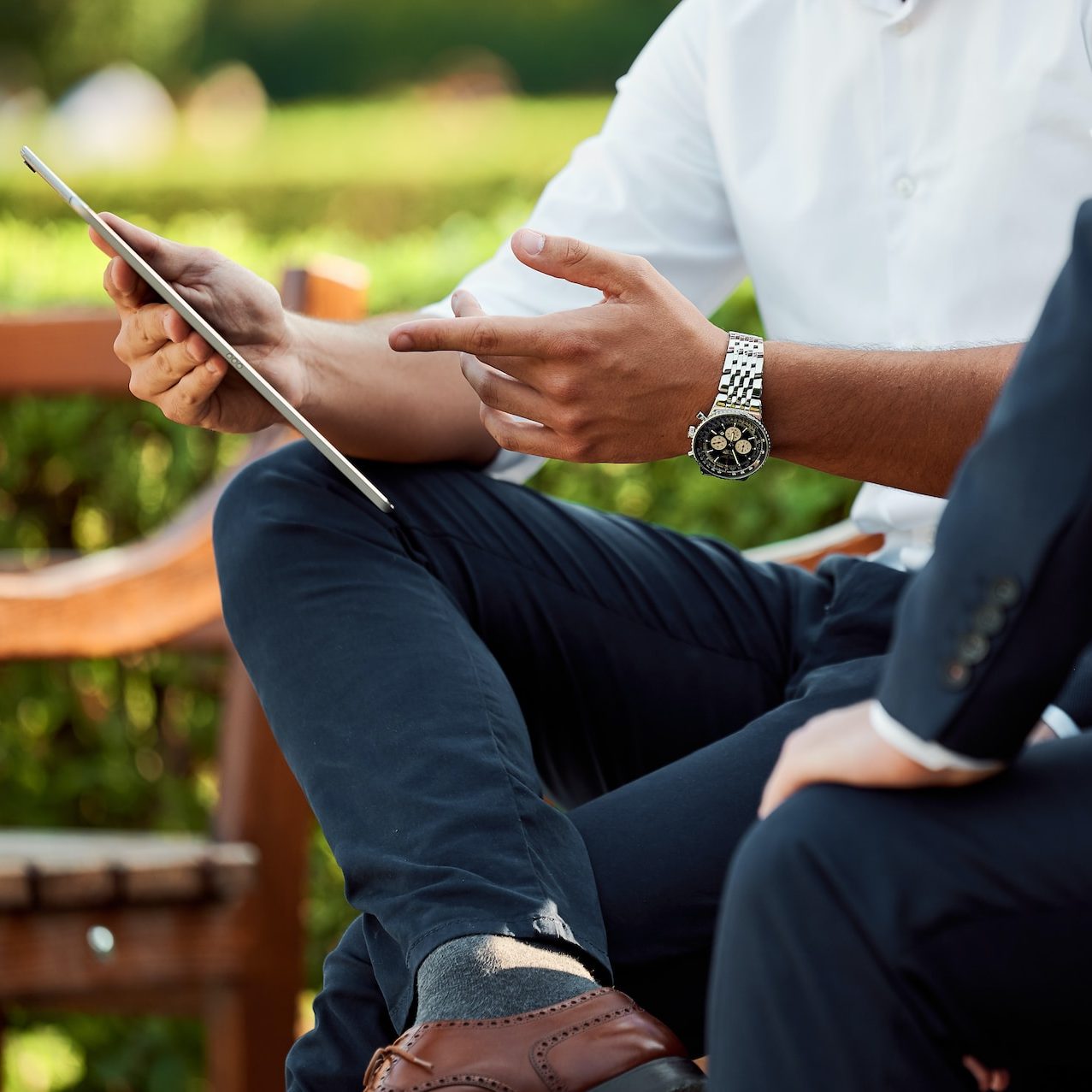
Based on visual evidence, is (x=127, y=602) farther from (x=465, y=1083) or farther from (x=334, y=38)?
(x=334, y=38)

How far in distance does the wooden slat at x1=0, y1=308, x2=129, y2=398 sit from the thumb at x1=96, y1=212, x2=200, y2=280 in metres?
1.06

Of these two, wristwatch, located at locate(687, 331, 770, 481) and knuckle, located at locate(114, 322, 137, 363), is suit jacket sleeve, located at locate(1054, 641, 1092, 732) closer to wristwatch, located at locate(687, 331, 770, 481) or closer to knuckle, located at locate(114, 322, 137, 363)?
wristwatch, located at locate(687, 331, 770, 481)

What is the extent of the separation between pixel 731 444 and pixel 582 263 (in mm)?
234

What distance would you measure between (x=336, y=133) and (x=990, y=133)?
11.7 metres

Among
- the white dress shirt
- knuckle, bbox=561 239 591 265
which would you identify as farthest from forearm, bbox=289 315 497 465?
knuckle, bbox=561 239 591 265

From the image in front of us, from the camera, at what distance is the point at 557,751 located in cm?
155

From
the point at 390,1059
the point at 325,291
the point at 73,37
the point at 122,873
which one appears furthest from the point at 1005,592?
the point at 73,37

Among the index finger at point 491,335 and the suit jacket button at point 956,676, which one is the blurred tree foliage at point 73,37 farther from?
the suit jacket button at point 956,676

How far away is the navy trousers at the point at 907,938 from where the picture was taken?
0.81 metres

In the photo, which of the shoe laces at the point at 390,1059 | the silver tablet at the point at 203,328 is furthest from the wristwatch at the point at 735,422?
the shoe laces at the point at 390,1059

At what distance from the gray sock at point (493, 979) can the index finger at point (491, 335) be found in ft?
1.67

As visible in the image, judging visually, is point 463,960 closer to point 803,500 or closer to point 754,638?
point 754,638

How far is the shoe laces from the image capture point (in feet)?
3.37

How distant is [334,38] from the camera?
948 inches
